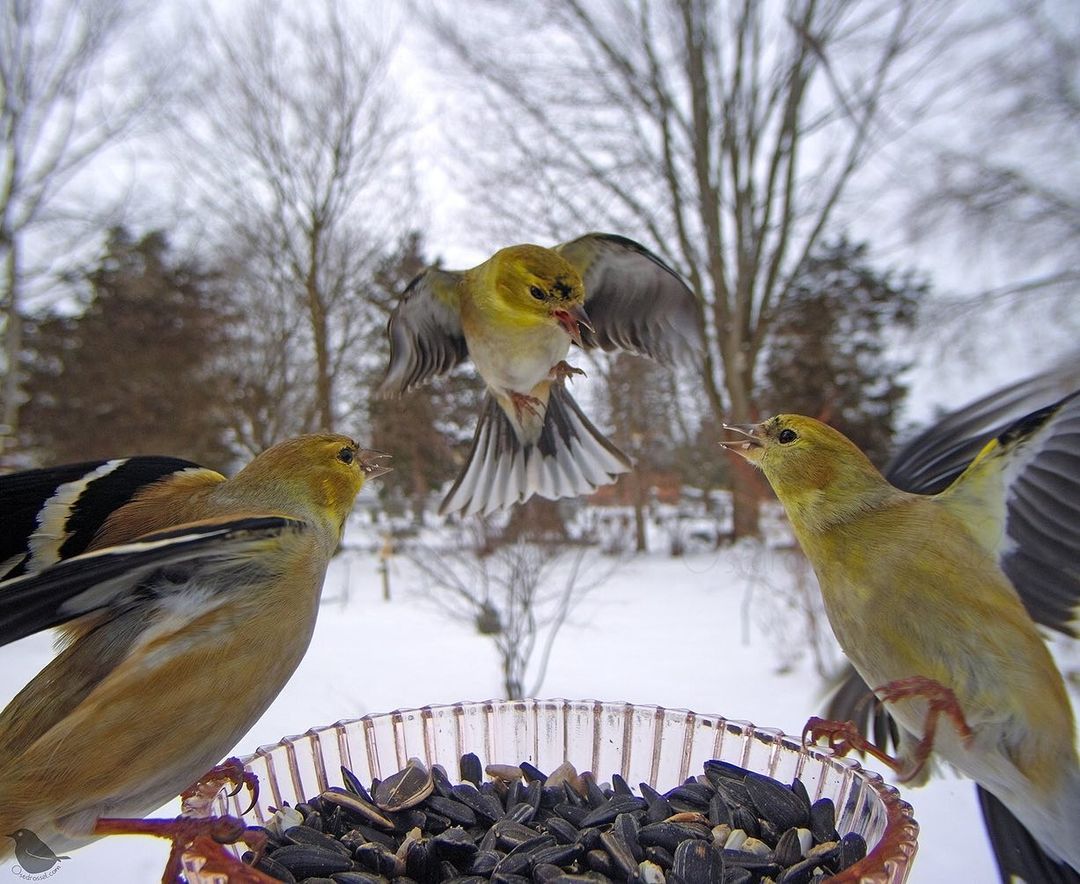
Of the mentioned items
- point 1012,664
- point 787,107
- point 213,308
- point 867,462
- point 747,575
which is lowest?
point 747,575

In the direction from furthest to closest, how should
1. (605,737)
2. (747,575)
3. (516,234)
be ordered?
(747,575), (516,234), (605,737)

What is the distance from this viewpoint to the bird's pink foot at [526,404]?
5.08 ft

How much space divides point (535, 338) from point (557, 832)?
0.83 m

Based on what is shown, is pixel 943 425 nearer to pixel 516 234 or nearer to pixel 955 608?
pixel 955 608

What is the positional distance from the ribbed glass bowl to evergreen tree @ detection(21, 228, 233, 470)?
6.49 metres

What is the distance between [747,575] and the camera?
584 centimetres

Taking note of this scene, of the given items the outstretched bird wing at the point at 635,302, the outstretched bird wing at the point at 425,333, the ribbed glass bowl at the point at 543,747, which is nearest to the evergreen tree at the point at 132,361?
the outstretched bird wing at the point at 425,333

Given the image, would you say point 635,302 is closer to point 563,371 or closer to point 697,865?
point 563,371

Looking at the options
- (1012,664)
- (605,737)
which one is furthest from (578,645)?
(1012,664)

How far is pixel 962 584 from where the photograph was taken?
1.02 meters

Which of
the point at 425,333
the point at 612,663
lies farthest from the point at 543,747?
the point at 612,663

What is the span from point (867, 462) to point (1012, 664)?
33 centimetres

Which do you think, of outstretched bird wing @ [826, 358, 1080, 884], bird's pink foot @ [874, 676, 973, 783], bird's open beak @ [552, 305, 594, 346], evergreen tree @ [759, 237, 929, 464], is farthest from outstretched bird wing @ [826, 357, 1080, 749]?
evergreen tree @ [759, 237, 929, 464]

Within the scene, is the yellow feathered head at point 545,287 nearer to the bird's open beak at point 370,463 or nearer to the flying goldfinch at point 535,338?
the flying goldfinch at point 535,338
